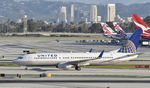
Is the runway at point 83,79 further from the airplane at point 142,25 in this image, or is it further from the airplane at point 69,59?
the airplane at point 142,25

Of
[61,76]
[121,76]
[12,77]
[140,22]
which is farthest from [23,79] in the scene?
[140,22]

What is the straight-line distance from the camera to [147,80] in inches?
2346

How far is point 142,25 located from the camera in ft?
452

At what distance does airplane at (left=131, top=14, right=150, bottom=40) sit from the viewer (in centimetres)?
13169

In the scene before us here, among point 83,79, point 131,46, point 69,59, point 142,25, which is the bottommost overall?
point 83,79

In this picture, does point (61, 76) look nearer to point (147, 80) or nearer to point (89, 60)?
point (89, 60)

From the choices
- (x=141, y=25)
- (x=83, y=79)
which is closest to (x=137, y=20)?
(x=141, y=25)

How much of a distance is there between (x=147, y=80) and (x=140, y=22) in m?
75.8

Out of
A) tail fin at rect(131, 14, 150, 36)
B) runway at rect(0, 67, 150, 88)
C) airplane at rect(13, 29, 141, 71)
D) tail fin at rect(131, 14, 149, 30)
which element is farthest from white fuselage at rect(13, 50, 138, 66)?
tail fin at rect(131, 14, 150, 36)

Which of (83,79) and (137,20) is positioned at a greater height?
(137,20)

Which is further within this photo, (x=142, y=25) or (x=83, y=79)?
(x=142, y=25)

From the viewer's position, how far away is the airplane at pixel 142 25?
13169 cm

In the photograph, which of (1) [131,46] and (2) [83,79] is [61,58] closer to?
(2) [83,79]

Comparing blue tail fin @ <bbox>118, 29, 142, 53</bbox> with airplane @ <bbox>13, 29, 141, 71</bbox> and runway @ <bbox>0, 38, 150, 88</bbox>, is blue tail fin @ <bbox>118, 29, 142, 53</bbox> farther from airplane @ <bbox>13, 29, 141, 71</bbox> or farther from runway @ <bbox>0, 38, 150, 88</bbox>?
runway @ <bbox>0, 38, 150, 88</bbox>
